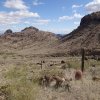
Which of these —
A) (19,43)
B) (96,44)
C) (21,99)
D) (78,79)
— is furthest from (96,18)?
(21,99)

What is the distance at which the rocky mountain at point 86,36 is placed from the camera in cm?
8334

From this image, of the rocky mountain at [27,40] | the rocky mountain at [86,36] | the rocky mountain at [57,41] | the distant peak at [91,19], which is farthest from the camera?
the rocky mountain at [27,40]

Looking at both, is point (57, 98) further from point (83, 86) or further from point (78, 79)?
point (78, 79)

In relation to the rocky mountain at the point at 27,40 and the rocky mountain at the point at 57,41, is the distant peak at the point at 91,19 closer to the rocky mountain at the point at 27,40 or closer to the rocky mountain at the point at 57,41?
the rocky mountain at the point at 57,41

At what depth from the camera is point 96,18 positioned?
101000 millimetres

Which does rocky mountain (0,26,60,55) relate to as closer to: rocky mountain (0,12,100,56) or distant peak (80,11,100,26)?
rocky mountain (0,12,100,56)

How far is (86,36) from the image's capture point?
92.1m

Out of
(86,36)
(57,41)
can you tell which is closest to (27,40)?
(57,41)

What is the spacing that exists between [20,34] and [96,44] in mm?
56010

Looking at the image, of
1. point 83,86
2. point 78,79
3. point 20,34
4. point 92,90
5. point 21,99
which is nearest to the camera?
point 21,99

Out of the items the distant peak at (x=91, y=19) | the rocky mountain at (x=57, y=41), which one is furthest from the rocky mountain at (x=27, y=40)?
the distant peak at (x=91, y=19)

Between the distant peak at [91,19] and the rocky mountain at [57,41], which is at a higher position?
the distant peak at [91,19]

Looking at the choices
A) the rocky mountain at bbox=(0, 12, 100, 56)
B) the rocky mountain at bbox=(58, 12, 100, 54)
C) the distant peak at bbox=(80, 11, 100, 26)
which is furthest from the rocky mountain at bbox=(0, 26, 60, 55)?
the distant peak at bbox=(80, 11, 100, 26)

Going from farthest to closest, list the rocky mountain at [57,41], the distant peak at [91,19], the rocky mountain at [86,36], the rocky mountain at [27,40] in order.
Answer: the rocky mountain at [27,40] → the distant peak at [91,19] → the rocky mountain at [57,41] → the rocky mountain at [86,36]
